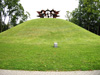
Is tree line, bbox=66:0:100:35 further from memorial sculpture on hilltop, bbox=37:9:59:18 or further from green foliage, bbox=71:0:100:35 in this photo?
memorial sculpture on hilltop, bbox=37:9:59:18

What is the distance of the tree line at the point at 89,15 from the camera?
128ft

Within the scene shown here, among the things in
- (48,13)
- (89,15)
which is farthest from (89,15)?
(48,13)

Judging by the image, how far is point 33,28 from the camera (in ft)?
85.2

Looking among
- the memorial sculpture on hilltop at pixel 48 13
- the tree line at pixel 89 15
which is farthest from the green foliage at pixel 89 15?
the memorial sculpture on hilltop at pixel 48 13

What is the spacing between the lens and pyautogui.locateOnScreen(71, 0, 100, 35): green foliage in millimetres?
39156

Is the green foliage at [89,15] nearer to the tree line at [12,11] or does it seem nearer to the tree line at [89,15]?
the tree line at [89,15]

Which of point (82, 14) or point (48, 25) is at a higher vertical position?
point (82, 14)

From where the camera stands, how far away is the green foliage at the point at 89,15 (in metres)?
39.2

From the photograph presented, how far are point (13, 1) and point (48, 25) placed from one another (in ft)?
71.1

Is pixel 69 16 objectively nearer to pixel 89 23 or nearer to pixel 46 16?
pixel 89 23

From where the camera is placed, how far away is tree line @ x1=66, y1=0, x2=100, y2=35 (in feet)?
128

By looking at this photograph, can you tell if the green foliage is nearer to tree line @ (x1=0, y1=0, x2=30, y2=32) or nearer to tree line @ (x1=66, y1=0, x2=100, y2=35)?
tree line @ (x1=66, y1=0, x2=100, y2=35)

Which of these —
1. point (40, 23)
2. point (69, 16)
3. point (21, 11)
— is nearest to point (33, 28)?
point (40, 23)

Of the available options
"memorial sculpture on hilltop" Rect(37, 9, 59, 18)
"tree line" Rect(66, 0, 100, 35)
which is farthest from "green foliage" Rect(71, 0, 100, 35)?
"memorial sculpture on hilltop" Rect(37, 9, 59, 18)
